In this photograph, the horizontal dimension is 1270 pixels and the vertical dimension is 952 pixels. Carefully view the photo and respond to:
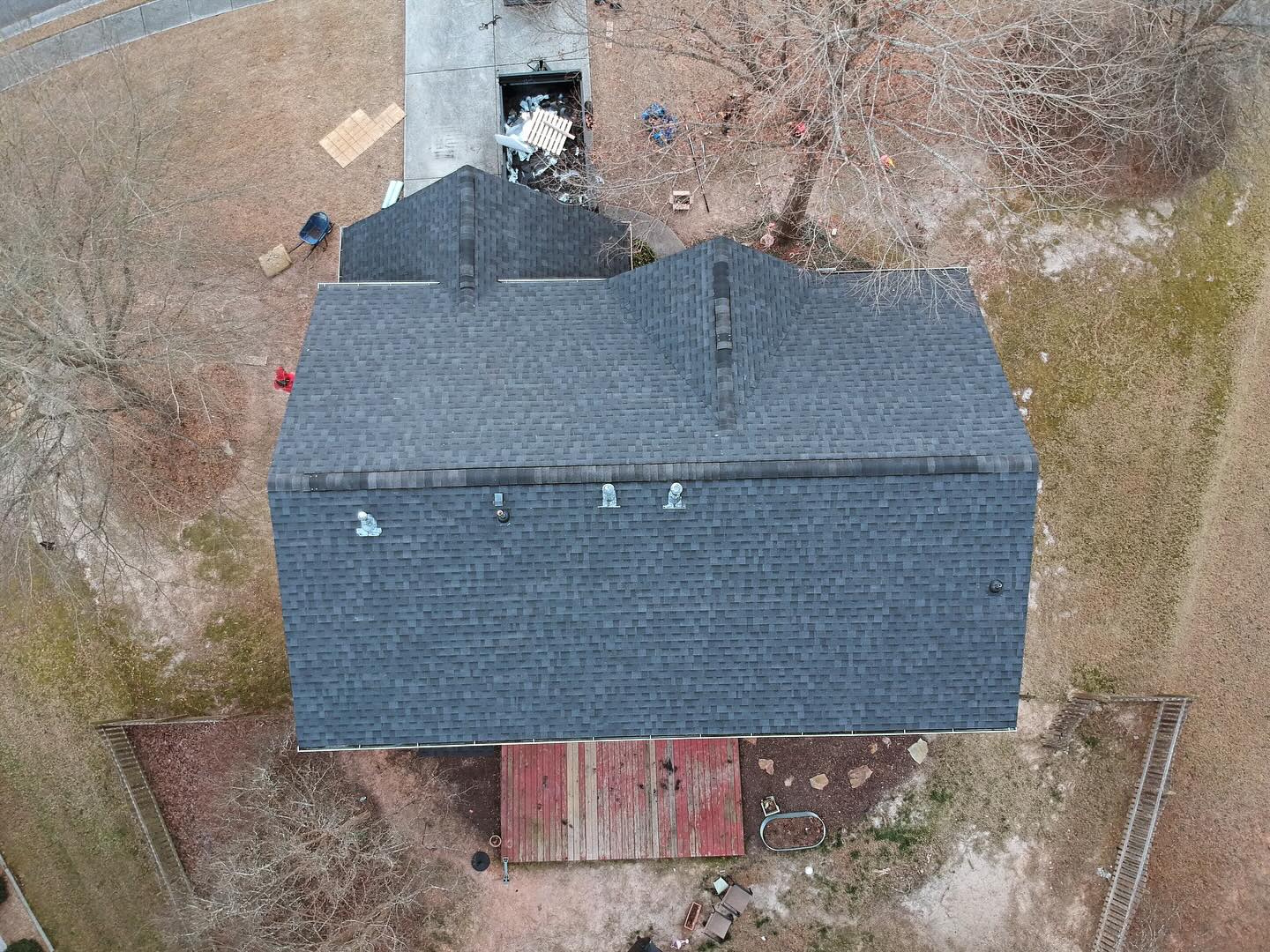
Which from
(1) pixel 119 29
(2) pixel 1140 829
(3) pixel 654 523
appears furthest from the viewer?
(1) pixel 119 29

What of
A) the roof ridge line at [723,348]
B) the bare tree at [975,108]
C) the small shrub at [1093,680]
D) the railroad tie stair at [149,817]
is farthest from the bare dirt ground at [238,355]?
the small shrub at [1093,680]

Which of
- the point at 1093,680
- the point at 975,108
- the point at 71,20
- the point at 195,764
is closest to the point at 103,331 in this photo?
the point at 195,764

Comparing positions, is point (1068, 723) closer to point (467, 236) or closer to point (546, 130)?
point (467, 236)

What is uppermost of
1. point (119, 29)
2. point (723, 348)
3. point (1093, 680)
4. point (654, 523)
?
point (119, 29)

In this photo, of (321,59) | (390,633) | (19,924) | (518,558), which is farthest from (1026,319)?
(19,924)

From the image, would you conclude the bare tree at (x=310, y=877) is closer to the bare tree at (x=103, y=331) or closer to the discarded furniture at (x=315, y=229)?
the bare tree at (x=103, y=331)

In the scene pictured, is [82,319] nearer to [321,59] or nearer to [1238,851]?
[321,59]
